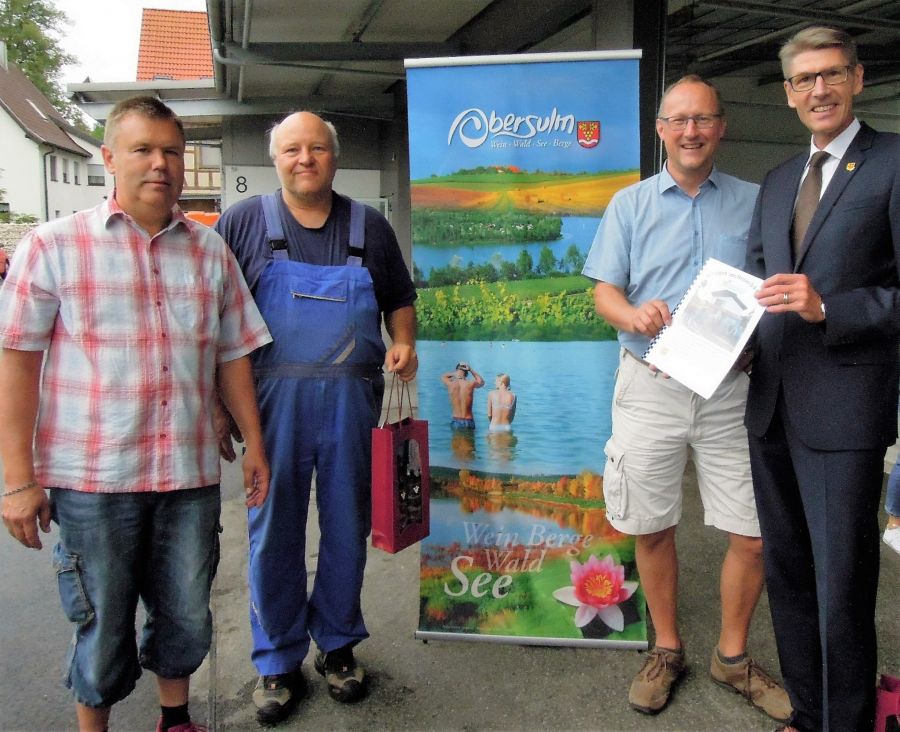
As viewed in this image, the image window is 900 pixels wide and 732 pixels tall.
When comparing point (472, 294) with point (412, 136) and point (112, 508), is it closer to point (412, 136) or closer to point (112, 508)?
point (412, 136)

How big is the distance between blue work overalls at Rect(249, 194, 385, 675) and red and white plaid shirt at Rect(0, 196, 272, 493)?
14.9 inches

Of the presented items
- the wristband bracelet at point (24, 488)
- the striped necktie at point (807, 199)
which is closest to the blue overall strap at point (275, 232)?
the wristband bracelet at point (24, 488)

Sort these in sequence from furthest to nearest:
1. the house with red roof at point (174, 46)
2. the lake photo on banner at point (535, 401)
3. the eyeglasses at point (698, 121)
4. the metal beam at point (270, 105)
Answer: the house with red roof at point (174, 46) < the metal beam at point (270, 105) < the lake photo on banner at point (535, 401) < the eyeglasses at point (698, 121)

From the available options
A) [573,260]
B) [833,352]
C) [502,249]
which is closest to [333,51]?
[502,249]

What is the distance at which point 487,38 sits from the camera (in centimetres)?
668

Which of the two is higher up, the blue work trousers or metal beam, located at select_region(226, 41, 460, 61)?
metal beam, located at select_region(226, 41, 460, 61)

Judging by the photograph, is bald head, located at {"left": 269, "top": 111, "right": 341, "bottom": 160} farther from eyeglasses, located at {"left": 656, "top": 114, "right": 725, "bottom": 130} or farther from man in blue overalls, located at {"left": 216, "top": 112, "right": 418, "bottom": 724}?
eyeglasses, located at {"left": 656, "top": 114, "right": 725, "bottom": 130}

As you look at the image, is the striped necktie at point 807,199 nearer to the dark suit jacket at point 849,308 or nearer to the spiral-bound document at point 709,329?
the dark suit jacket at point 849,308

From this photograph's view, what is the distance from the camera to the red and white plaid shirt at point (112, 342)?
1.95 metres

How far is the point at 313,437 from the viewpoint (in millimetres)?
2570

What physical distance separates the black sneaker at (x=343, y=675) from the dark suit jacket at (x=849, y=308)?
5.64 feet

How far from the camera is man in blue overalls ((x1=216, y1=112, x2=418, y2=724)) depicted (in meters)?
2.50

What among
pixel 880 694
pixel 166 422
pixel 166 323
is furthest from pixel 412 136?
pixel 880 694

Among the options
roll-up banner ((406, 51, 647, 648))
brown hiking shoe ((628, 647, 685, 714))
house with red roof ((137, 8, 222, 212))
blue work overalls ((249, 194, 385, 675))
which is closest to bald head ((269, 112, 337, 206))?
blue work overalls ((249, 194, 385, 675))
